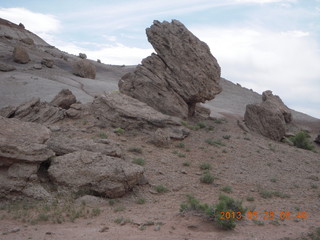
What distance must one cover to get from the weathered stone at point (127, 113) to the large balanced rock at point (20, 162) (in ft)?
20.4

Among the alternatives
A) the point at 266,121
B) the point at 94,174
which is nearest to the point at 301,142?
the point at 266,121

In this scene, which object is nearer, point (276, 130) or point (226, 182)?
point (226, 182)

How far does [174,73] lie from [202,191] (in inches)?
378

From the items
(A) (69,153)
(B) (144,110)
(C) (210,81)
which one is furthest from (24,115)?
(C) (210,81)

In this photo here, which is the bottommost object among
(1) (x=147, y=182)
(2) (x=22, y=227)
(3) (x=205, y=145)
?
(2) (x=22, y=227)

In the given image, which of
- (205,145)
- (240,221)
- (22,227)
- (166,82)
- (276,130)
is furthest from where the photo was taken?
(276,130)

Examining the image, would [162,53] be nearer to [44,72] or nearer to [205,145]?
[205,145]

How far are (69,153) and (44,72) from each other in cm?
2509

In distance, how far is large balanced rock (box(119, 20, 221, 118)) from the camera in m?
19.7

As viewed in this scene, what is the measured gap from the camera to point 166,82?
1998cm

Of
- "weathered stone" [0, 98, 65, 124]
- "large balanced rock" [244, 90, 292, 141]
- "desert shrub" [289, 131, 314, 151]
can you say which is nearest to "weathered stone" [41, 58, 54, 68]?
"weathered stone" [0, 98, 65, 124]

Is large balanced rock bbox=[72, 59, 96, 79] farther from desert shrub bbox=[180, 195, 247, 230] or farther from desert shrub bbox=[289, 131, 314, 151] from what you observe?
desert shrub bbox=[180, 195, 247, 230]

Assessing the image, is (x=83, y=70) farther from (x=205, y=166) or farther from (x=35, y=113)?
(x=205, y=166)

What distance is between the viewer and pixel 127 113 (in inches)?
675
